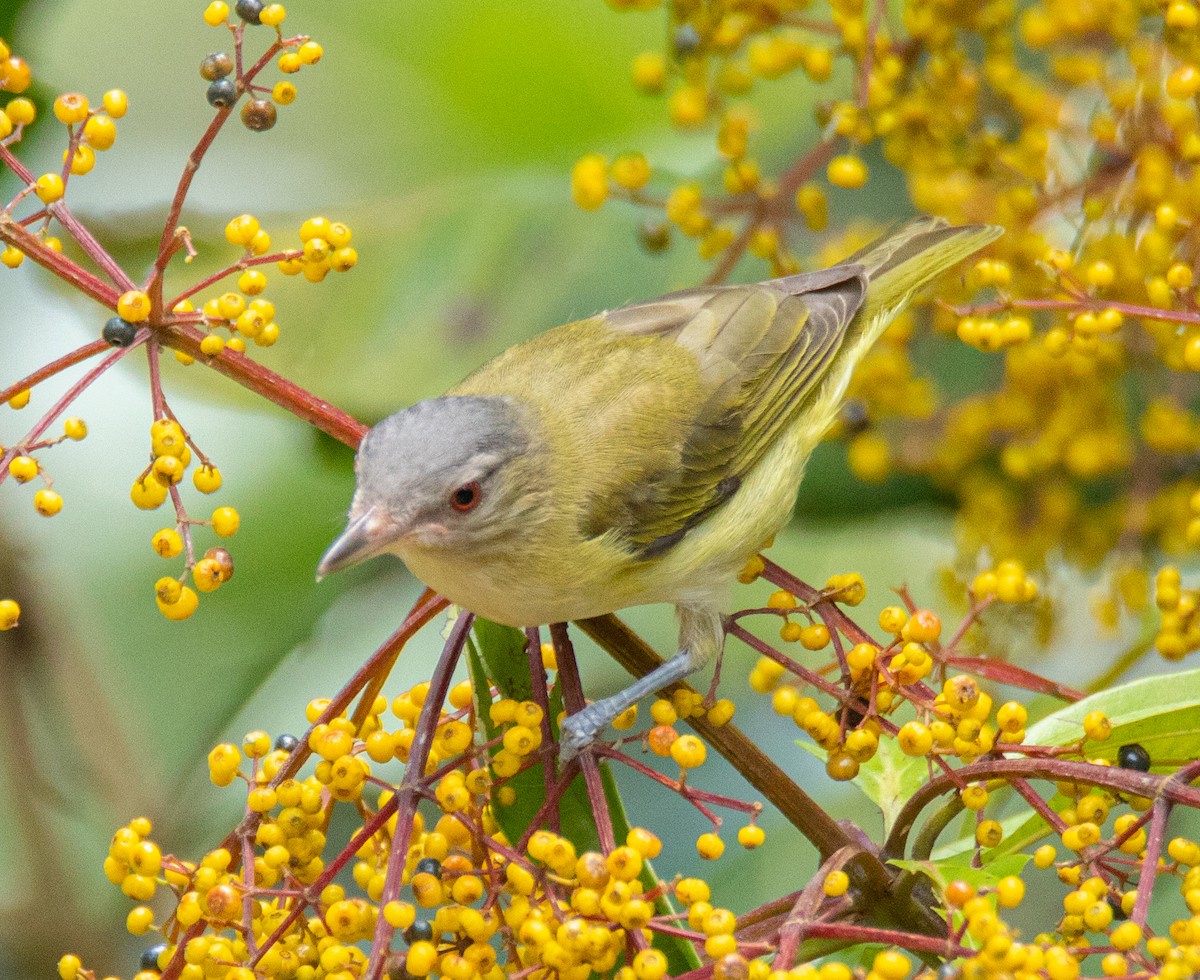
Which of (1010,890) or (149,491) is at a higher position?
(149,491)

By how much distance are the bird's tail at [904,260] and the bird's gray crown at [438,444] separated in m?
0.97

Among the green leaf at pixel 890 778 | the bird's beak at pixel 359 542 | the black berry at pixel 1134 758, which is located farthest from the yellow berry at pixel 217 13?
the black berry at pixel 1134 758

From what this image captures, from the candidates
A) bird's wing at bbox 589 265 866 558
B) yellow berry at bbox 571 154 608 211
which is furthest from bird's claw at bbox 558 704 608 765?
yellow berry at bbox 571 154 608 211

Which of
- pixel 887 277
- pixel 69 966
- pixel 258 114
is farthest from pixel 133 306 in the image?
pixel 887 277

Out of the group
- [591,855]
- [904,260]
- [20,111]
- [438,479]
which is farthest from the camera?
[904,260]

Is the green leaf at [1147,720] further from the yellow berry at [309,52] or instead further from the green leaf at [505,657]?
the yellow berry at [309,52]

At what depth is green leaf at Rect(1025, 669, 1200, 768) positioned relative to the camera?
1.87 m

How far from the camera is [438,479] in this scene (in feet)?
6.55

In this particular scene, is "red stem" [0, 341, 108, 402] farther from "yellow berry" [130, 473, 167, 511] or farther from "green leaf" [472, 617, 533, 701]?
"green leaf" [472, 617, 533, 701]

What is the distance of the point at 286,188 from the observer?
10.1 feet

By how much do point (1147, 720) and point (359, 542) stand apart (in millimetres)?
1039

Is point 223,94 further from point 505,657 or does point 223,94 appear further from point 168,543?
point 505,657

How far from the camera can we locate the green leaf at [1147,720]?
1865 mm

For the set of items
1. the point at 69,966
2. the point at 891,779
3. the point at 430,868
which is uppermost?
the point at 891,779
